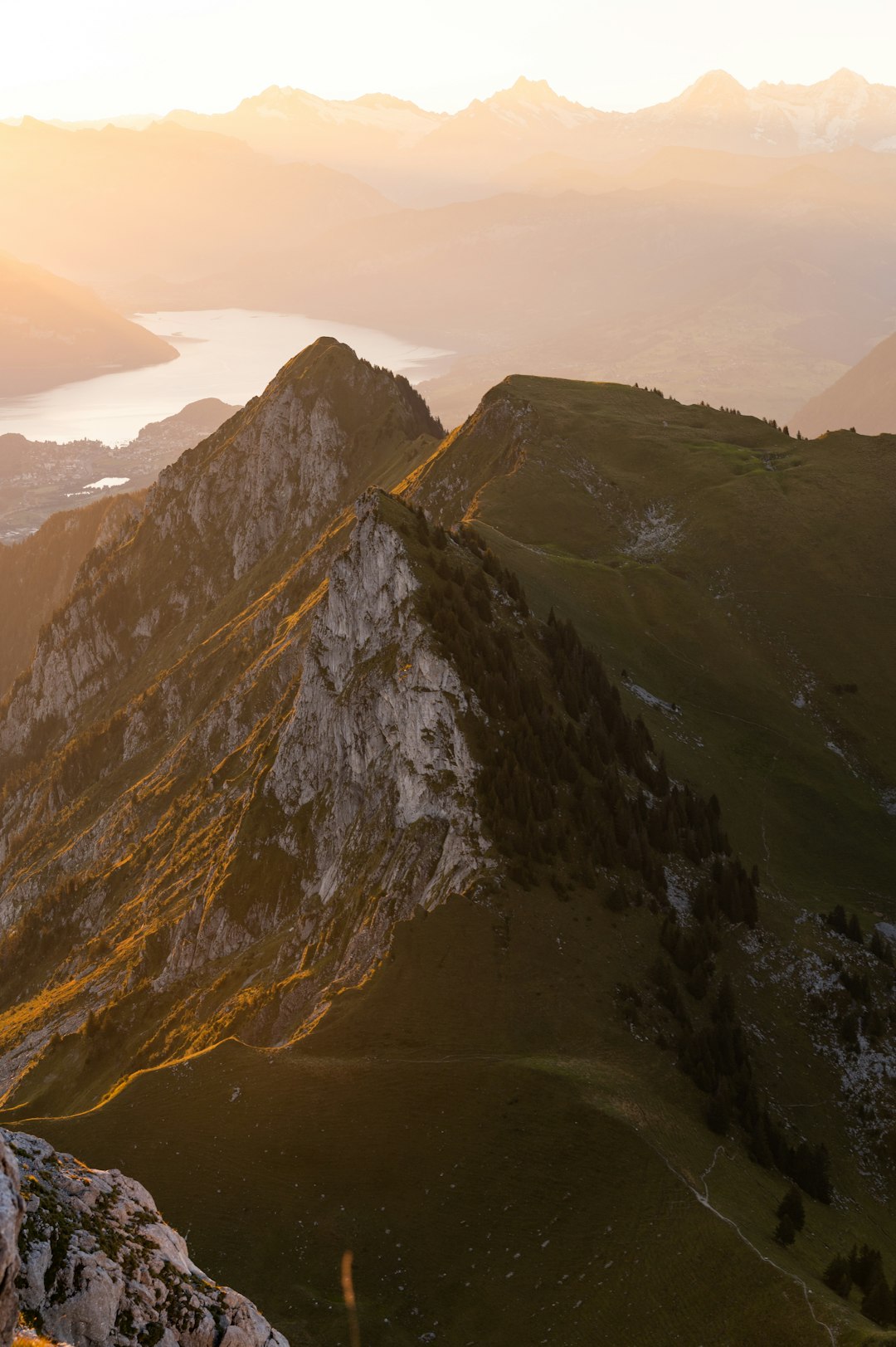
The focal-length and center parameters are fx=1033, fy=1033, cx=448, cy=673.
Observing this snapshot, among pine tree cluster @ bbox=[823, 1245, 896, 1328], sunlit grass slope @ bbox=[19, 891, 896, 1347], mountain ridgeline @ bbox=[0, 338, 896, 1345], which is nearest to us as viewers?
pine tree cluster @ bbox=[823, 1245, 896, 1328]

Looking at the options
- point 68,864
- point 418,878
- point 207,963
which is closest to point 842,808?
point 418,878

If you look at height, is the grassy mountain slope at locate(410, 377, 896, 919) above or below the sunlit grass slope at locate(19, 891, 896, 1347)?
above

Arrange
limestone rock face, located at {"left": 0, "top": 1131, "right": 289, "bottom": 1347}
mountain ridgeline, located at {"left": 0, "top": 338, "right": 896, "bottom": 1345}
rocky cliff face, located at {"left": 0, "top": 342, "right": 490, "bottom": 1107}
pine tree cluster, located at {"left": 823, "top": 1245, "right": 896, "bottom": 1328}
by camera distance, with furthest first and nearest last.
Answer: rocky cliff face, located at {"left": 0, "top": 342, "right": 490, "bottom": 1107}, mountain ridgeline, located at {"left": 0, "top": 338, "right": 896, "bottom": 1345}, pine tree cluster, located at {"left": 823, "top": 1245, "right": 896, "bottom": 1328}, limestone rock face, located at {"left": 0, "top": 1131, "right": 289, "bottom": 1347}

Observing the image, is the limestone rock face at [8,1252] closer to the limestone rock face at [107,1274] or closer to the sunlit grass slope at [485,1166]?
the limestone rock face at [107,1274]

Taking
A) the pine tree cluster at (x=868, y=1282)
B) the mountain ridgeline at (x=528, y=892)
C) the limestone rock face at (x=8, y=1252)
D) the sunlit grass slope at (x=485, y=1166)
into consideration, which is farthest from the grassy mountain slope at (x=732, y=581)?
the limestone rock face at (x=8, y=1252)

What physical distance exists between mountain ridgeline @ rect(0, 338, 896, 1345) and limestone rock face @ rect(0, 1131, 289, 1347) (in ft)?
54.2

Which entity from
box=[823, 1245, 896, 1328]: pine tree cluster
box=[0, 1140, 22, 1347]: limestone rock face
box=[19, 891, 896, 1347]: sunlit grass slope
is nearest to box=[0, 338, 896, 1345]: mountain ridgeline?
box=[19, 891, 896, 1347]: sunlit grass slope

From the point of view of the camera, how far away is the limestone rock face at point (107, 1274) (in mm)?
27875

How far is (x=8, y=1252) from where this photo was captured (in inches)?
829

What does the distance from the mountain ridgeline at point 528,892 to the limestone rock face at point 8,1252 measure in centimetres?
2900

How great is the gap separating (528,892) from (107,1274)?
4351cm

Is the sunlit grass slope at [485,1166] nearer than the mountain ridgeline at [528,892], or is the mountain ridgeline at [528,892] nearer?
the sunlit grass slope at [485,1166]

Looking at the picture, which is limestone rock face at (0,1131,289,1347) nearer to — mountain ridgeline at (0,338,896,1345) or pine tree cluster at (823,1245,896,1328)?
mountain ridgeline at (0,338,896,1345)

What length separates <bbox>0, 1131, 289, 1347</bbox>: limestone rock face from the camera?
2788 centimetres
